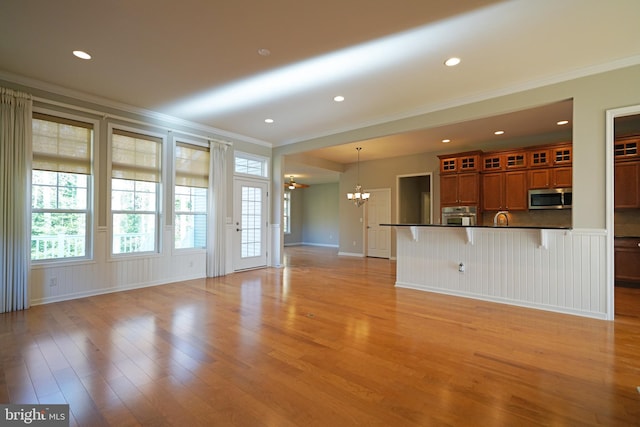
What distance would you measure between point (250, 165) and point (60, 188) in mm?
3394

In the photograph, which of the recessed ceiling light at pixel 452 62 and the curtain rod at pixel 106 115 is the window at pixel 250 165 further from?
the recessed ceiling light at pixel 452 62

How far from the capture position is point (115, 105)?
462 centimetres

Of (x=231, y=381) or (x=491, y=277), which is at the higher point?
(x=491, y=277)

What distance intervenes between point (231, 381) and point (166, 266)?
377cm

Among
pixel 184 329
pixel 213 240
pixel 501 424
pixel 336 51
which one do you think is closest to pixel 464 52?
pixel 336 51

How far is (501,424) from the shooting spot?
167 centimetres

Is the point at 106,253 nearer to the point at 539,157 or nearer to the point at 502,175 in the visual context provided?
→ the point at 502,175

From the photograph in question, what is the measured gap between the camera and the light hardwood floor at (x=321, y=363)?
1782 millimetres

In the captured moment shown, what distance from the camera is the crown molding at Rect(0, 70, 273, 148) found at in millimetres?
3812

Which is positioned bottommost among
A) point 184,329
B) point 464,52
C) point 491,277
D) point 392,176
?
point 184,329

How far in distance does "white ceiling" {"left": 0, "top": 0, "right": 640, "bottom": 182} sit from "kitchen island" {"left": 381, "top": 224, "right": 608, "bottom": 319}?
1960 millimetres

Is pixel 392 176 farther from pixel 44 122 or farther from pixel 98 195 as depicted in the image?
pixel 44 122

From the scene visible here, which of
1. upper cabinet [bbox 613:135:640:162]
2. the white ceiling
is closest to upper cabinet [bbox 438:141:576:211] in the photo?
upper cabinet [bbox 613:135:640:162]

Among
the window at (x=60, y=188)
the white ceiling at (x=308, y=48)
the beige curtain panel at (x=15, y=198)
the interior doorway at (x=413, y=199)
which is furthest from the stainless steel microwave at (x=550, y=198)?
the beige curtain panel at (x=15, y=198)
